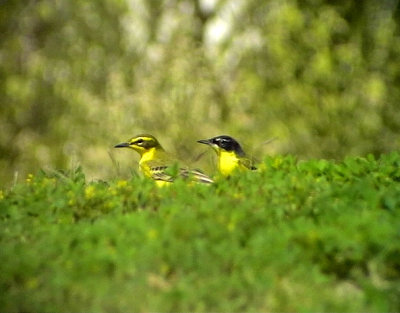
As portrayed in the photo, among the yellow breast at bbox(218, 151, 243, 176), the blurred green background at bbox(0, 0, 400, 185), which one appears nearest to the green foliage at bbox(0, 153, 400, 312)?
the yellow breast at bbox(218, 151, 243, 176)

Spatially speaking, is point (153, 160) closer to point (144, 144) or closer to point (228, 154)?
point (144, 144)

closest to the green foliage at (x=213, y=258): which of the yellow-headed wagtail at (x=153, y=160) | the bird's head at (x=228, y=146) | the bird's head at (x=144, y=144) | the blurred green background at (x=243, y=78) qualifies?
the yellow-headed wagtail at (x=153, y=160)

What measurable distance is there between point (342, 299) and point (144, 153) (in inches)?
245

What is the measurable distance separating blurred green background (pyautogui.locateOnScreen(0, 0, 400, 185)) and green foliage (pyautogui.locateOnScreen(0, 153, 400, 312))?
875 cm

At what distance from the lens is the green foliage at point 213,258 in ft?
17.8

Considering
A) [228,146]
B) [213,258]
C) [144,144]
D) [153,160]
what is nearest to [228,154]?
[228,146]

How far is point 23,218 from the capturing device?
688 cm

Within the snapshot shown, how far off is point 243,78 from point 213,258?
34.1 feet

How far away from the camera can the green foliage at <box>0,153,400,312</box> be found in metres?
5.42

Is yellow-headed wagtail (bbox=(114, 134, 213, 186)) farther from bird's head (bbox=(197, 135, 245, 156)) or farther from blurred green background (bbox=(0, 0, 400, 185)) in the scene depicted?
blurred green background (bbox=(0, 0, 400, 185))

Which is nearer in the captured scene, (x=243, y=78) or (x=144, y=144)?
(x=144, y=144)

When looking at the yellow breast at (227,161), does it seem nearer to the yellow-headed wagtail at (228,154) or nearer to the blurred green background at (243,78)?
the yellow-headed wagtail at (228,154)

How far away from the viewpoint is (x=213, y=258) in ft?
18.6

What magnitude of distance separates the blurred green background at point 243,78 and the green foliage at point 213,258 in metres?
8.75
